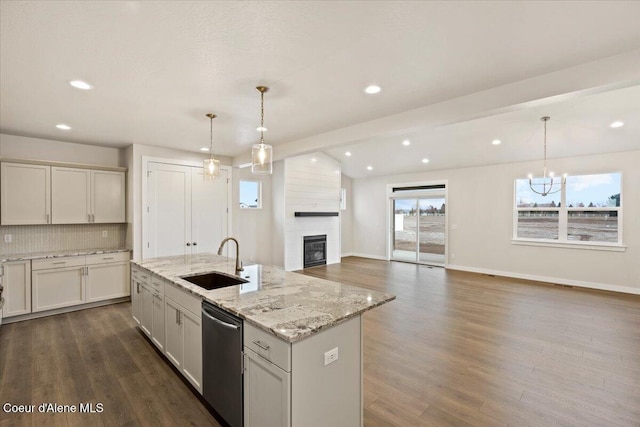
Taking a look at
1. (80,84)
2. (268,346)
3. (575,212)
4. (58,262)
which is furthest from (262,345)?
(575,212)

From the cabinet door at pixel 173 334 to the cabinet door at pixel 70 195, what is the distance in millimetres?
3080

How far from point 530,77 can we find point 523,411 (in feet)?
8.99

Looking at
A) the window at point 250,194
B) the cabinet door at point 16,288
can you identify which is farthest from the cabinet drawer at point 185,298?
the window at point 250,194

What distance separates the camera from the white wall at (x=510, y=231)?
5.52 m

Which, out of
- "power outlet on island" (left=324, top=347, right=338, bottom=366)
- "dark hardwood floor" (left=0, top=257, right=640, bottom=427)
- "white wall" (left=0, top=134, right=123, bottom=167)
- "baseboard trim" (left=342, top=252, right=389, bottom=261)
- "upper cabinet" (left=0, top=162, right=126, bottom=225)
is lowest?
"dark hardwood floor" (left=0, top=257, right=640, bottom=427)

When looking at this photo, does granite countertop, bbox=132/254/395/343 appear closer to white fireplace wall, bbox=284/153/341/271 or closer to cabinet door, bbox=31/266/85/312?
cabinet door, bbox=31/266/85/312

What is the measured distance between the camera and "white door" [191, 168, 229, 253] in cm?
565

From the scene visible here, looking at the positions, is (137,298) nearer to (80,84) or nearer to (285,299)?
(80,84)

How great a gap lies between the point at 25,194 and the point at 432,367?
5.77m

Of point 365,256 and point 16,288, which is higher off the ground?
point 16,288

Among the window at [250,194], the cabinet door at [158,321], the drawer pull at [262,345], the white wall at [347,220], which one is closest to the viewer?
the drawer pull at [262,345]

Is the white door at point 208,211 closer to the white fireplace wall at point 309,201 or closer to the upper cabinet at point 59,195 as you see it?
the upper cabinet at point 59,195

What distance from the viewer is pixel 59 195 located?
4.51m

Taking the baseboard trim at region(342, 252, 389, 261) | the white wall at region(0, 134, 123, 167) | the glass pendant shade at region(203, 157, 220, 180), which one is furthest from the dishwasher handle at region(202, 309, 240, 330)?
the baseboard trim at region(342, 252, 389, 261)
